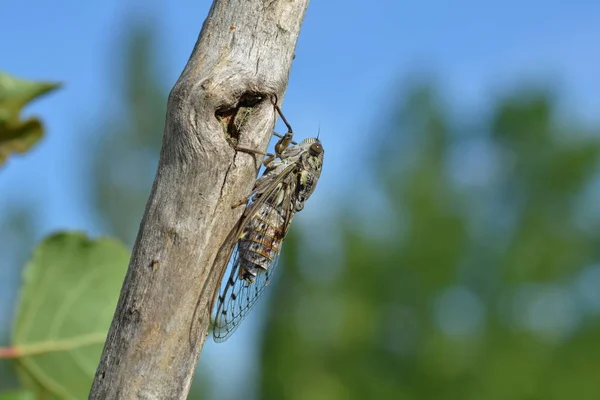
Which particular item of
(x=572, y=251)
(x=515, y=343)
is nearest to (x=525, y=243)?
(x=572, y=251)

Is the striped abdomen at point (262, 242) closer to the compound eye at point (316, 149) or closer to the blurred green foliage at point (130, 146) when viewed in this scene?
the compound eye at point (316, 149)

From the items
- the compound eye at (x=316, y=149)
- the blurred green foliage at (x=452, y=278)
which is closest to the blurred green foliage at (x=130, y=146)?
the blurred green foliage at (x=452, y=278)

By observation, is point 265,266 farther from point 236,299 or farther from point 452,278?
point 452,278

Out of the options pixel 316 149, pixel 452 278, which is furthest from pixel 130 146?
pixel 316 149

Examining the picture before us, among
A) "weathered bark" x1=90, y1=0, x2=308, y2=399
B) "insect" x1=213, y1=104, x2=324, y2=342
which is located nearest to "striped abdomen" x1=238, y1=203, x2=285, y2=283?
"insect" x1=213, y1=104, x2=324, y2=342

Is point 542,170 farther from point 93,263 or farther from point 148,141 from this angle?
point 93,263
